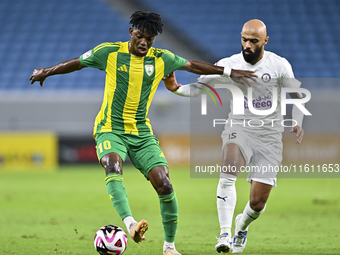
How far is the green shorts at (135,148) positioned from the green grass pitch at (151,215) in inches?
37.0

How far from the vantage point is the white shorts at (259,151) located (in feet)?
16.6

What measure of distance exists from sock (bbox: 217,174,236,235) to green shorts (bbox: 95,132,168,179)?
24.1 inches

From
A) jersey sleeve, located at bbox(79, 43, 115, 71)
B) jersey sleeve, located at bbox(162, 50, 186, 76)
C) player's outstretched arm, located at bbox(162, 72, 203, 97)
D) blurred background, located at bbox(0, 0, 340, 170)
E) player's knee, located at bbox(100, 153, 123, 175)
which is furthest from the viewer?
blurred background, located at bbox(0, 0, 340, 170)

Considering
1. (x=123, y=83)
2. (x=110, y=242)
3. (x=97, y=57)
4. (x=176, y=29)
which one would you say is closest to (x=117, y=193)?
(x=110, y=242)

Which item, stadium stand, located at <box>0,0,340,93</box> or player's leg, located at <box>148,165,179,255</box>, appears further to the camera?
stadium stand, located at <box>0,0,340,93</box>

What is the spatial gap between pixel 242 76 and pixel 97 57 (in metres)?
1.45

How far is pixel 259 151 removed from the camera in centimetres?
514

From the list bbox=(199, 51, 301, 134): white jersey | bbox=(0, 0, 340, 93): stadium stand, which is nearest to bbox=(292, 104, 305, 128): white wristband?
bbox=(199, 51, 301, 134): white jersey

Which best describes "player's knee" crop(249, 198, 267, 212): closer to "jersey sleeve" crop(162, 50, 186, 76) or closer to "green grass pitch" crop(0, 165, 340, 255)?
"green grass pitch" crop(0, 165, 340, 255)

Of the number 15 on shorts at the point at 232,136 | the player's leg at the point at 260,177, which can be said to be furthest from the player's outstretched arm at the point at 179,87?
the player's leg at the point at 260,177

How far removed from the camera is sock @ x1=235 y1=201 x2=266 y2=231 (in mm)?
5168

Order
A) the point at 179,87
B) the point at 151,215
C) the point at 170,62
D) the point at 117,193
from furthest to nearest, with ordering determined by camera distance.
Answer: the point at 151,215, the point at 179,87, the point at 170,62, the point at 117,193

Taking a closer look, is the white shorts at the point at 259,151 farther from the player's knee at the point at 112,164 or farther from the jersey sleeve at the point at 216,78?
the player's knee at the point at 112,164

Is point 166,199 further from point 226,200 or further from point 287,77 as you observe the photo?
point 287,77
